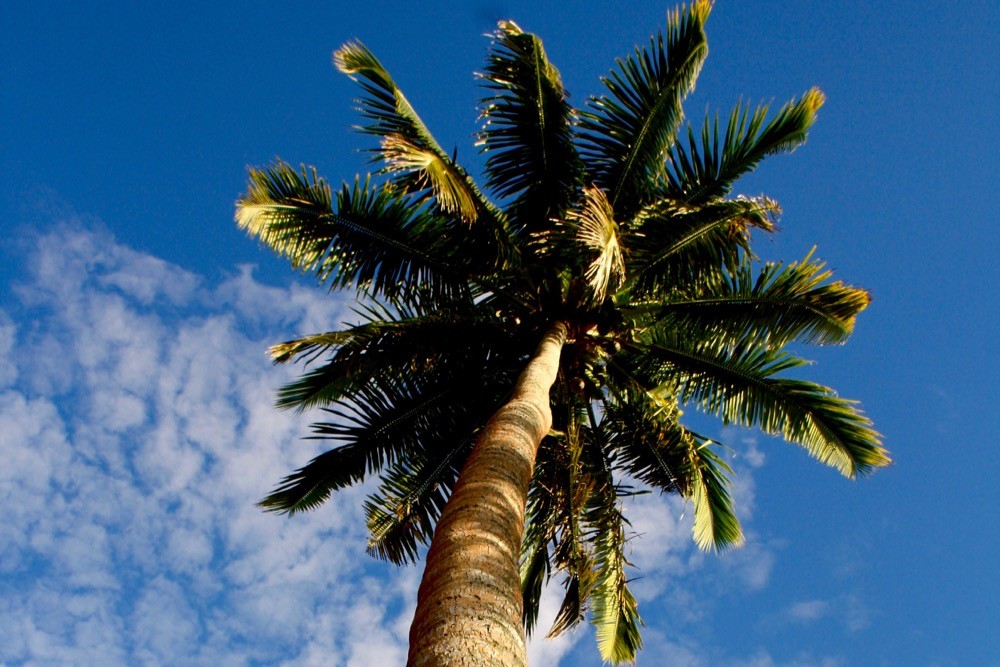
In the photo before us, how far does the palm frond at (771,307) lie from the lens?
744 cm

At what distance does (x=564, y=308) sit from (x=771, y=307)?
2.22 metres

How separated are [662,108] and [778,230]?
2.05 metres

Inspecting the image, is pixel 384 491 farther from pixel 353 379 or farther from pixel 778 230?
pixel 778 230

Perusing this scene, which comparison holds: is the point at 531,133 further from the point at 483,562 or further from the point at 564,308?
the point at 483,562

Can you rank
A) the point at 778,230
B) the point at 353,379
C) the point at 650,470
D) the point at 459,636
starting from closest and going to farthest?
the point at 459,636 < the point at 778,230 < the point at 353,379 < the point at 650,470

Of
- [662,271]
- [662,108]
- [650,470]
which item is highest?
[662,108]

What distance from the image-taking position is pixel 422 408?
8.55 meters

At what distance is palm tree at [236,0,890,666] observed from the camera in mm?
7395

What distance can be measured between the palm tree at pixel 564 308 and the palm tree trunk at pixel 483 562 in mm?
1701

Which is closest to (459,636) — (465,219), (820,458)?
(465,219)

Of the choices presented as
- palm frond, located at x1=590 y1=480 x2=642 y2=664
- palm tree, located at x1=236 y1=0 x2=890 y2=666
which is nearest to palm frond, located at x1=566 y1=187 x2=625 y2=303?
palm tree, located at x1=236 y1=0 x2=890 y2=666

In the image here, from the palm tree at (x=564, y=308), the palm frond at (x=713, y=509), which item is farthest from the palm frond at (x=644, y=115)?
the palm frond at (x=713, y=509)

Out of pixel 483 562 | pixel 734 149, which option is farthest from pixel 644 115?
pixel 483 562

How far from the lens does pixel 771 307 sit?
25.6 feet
